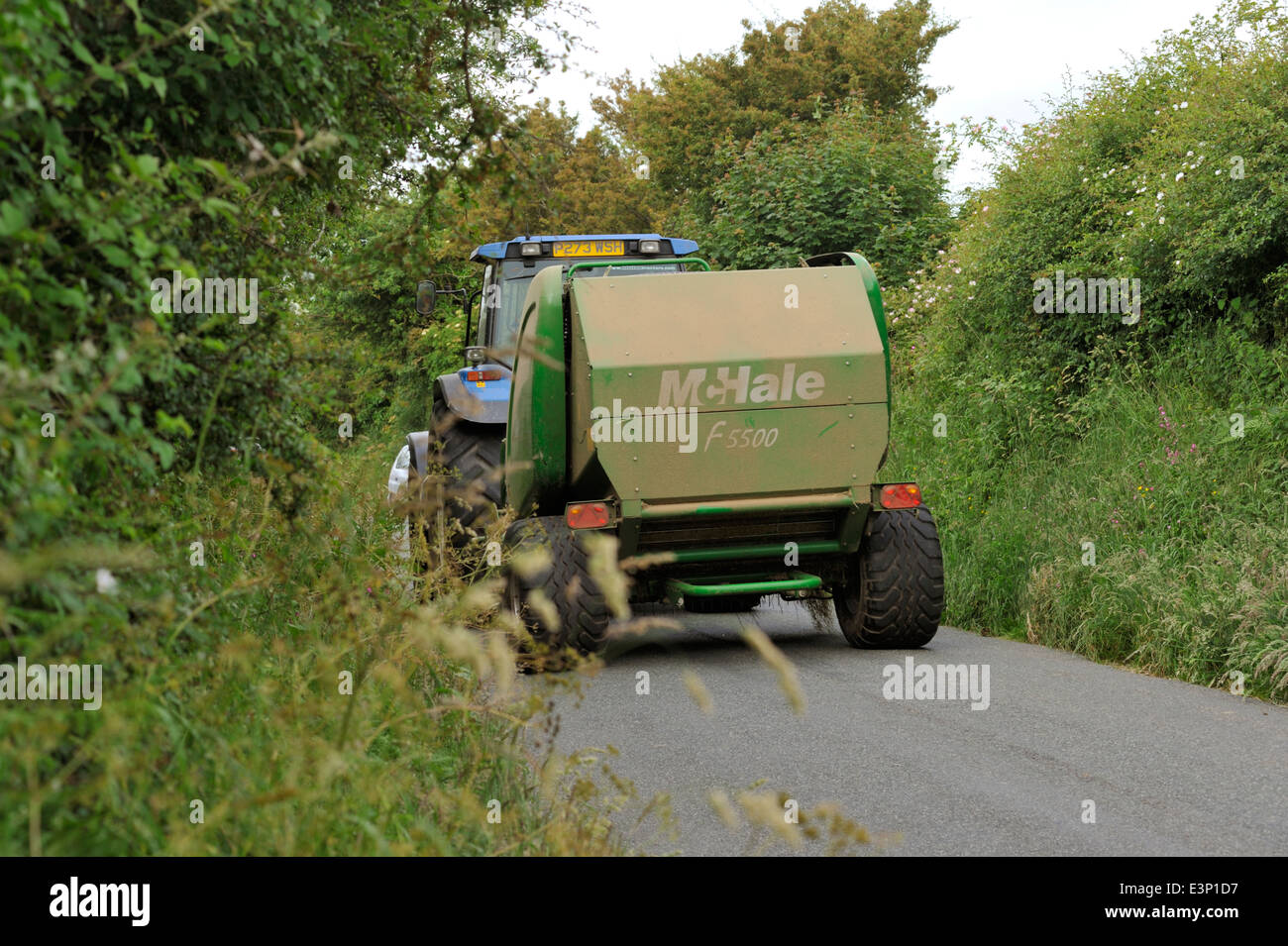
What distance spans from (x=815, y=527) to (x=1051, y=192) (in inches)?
228

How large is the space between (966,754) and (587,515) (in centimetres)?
289

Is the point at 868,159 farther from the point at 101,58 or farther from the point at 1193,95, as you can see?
the point at 101,58

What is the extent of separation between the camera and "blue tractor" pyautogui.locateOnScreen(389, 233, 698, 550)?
391 inches

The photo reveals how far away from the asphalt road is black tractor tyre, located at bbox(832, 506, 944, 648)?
0.17 m

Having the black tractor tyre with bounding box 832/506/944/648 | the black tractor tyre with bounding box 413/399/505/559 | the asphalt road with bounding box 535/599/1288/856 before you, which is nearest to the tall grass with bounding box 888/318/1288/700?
the asphalt road with bounding box 535/599/1288/856

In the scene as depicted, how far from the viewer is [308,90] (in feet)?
13.3

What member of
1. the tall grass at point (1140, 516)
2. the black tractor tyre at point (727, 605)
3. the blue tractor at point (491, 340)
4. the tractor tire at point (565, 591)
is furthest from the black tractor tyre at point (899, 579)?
the blue tractor at point (491, 340)

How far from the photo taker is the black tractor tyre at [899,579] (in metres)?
8.20

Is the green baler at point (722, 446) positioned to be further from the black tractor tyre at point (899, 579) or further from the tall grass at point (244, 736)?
the tall grass at point (244, 736)

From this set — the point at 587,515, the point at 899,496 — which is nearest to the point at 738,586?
the point at 587,515

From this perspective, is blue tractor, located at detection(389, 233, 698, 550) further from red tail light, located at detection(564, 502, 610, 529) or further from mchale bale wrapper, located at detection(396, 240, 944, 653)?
red tail light, located at detection(564, 502, 610, 529)

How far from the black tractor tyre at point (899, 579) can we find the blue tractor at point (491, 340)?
2.71 m

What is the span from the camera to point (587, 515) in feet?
25.6

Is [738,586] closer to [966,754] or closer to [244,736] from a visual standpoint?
[966,754]
